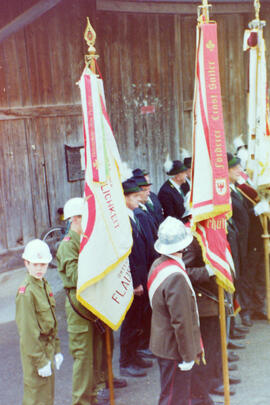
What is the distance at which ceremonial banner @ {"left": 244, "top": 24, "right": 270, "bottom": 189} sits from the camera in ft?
25.6

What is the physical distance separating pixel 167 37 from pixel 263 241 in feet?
17.9

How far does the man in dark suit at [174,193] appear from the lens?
8914mm

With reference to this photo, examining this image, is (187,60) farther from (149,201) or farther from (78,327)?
(78,327)

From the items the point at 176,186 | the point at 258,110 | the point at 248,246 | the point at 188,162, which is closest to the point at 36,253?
the point at 248,246

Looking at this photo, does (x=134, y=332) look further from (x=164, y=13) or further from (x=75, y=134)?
(x=164, y=13)

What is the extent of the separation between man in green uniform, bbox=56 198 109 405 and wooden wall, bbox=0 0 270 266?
3.85 metres

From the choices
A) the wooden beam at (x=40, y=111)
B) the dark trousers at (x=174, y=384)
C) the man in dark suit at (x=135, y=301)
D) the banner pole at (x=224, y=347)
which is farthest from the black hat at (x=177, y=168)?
the dark trousers at (x=174, y=384)

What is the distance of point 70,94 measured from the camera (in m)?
9.94

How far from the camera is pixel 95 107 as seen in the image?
570cm

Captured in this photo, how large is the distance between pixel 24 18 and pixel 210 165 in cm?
401

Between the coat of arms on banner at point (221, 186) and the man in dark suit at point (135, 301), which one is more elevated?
the coat of arms on banner at point (221, 186)

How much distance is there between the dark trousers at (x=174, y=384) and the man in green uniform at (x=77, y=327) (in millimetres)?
925

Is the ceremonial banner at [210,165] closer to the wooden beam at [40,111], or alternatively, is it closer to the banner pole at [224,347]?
the banner pole at [224,347]

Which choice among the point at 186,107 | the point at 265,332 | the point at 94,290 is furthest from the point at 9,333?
the point at 186,107
